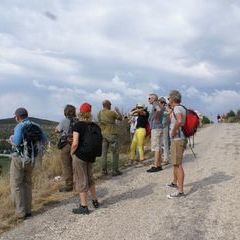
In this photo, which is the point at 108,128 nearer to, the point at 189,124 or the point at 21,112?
the point at 189,124

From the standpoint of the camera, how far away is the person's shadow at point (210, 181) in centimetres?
1112

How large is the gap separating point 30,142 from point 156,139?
4655 millimetres

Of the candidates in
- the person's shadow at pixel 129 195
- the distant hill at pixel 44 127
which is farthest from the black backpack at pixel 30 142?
the person's shadow at pixel 129 195

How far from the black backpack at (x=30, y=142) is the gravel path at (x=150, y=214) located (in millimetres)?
1080

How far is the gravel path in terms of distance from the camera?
8.02 m

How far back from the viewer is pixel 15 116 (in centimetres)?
941

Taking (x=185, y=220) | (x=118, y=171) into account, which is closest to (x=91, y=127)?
(x=185, y=220)

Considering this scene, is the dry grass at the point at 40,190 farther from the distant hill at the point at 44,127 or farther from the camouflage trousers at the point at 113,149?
the camouflage trousers at the point at 113,149

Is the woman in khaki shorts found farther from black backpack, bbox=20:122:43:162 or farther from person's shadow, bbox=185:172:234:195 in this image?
person's shadow, bbox=185:172:234:195

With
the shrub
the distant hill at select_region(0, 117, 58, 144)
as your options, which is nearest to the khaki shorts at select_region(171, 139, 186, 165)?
the distant hill at select_region(0, 117, 58, 144)

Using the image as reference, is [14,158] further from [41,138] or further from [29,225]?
[29,225]

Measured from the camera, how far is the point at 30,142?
31.0 feet

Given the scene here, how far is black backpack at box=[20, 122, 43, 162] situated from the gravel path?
108 cm

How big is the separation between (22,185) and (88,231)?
190cm
